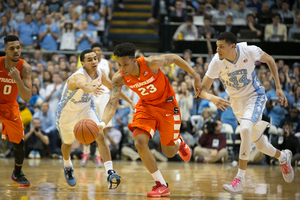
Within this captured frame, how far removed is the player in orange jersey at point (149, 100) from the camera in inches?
172

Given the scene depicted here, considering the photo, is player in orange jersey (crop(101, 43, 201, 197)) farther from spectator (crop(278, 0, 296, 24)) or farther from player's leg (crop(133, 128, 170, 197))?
spectator (crop(278, 0, 296, 24))

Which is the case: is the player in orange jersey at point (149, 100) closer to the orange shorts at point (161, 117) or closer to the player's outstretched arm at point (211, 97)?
the orange shorts at point (161, 117)

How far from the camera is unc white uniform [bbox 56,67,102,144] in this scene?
5208 millimetres

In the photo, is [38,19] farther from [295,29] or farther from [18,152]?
[295,29]

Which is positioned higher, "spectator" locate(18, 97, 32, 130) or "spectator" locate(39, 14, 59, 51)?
"spectator" locate(39, 14, 59, 51)

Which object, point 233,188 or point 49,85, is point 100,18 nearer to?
point 49,85

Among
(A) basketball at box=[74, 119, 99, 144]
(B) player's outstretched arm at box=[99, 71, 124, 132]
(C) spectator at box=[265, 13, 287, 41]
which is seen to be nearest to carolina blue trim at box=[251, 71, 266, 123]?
(B) player's outstretched arm at box=[99, 71, 124, 132]

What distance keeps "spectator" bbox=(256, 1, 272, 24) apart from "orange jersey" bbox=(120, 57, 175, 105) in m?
9.09

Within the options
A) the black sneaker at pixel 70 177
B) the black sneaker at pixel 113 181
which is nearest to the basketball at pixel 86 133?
the black sneaker at pixel 113 181

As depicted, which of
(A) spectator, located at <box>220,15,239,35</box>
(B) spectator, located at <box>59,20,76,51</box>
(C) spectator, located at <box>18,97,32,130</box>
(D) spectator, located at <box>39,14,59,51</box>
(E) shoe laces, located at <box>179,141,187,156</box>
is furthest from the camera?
(D) spectator, located at <box>39,14,59,51</box>

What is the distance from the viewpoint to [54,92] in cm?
1003

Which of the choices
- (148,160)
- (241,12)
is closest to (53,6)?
(241,12)

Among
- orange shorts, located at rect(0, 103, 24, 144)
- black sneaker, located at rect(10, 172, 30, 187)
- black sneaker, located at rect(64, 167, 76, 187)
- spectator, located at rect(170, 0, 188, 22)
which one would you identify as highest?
spectator, located at rect(170, 0, 188, 22)

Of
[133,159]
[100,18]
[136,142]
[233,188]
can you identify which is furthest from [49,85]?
[233,188]
